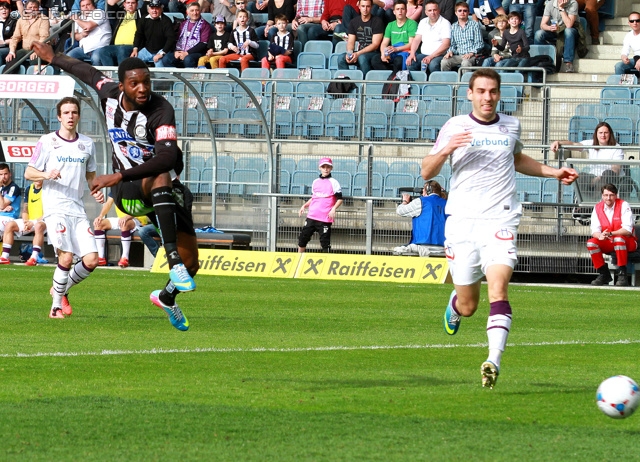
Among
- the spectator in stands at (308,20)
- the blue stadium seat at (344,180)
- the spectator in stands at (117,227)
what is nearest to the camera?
the spectator in stands at (117,227)

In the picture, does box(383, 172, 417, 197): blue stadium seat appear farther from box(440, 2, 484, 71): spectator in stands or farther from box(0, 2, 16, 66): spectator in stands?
box(0, 2, 16, 66): spectator in stands

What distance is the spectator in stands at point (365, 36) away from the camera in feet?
82.0

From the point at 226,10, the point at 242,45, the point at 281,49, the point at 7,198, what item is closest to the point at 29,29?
the point at 226,10

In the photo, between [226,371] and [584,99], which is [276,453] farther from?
[584,99]

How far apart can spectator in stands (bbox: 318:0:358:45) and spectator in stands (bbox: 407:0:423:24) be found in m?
1.37

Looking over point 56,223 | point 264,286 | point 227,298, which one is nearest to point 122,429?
point 56,223

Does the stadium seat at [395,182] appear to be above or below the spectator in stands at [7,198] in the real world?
above

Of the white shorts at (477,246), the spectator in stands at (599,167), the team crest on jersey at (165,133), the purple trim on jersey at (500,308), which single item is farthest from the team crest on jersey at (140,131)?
the spectator in stands at (599,167)

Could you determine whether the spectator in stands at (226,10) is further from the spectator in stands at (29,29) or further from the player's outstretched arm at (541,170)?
the player's outstretched arm at (541,170)

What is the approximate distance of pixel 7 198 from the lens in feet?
74.7

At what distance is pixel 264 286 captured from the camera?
18172mm

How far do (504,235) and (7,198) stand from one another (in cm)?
1661

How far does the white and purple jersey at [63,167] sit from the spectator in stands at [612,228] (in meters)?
9.86

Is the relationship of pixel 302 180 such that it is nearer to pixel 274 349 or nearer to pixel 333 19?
pixel 333 19
